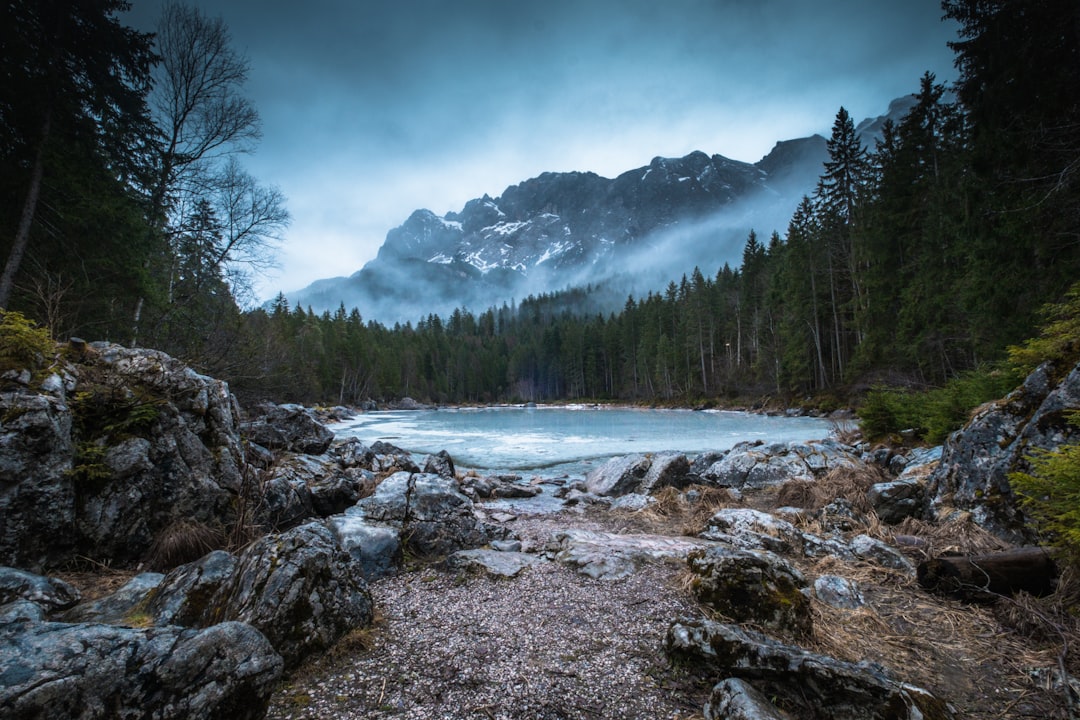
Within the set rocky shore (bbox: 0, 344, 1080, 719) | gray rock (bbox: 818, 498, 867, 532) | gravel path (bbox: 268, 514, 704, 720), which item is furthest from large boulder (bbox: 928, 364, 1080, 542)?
gravel path (bbox: 268, 514, 704, 720)

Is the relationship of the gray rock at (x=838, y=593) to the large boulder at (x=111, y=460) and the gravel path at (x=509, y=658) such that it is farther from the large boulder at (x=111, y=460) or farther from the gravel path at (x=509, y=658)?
the large boulder at (x=111, y=460)

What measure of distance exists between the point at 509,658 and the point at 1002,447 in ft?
21.2

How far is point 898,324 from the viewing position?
2316cm

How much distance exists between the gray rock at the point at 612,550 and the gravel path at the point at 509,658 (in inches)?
13.3

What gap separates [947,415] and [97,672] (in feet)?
40.2

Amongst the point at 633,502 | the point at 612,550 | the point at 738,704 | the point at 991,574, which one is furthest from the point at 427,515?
the point at 991,574

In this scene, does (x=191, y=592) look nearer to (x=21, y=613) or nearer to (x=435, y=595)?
(x=21, y=613)

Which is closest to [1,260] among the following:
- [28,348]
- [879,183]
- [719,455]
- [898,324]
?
[28,348]

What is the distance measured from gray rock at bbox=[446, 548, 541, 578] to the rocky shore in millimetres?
35

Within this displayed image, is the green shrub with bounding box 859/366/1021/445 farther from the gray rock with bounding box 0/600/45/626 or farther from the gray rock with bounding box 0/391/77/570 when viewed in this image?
the gray rock with bounding box 0/391/77/570

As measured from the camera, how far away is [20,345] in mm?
4047

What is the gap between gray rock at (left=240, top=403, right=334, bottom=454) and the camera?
10.8 metres

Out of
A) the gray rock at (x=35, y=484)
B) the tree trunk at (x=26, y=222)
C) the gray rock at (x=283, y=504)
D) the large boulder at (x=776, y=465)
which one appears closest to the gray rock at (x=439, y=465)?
the gray rock at (x=283, y=504)

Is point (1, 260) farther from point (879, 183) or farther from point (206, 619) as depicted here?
point (879, 183)
